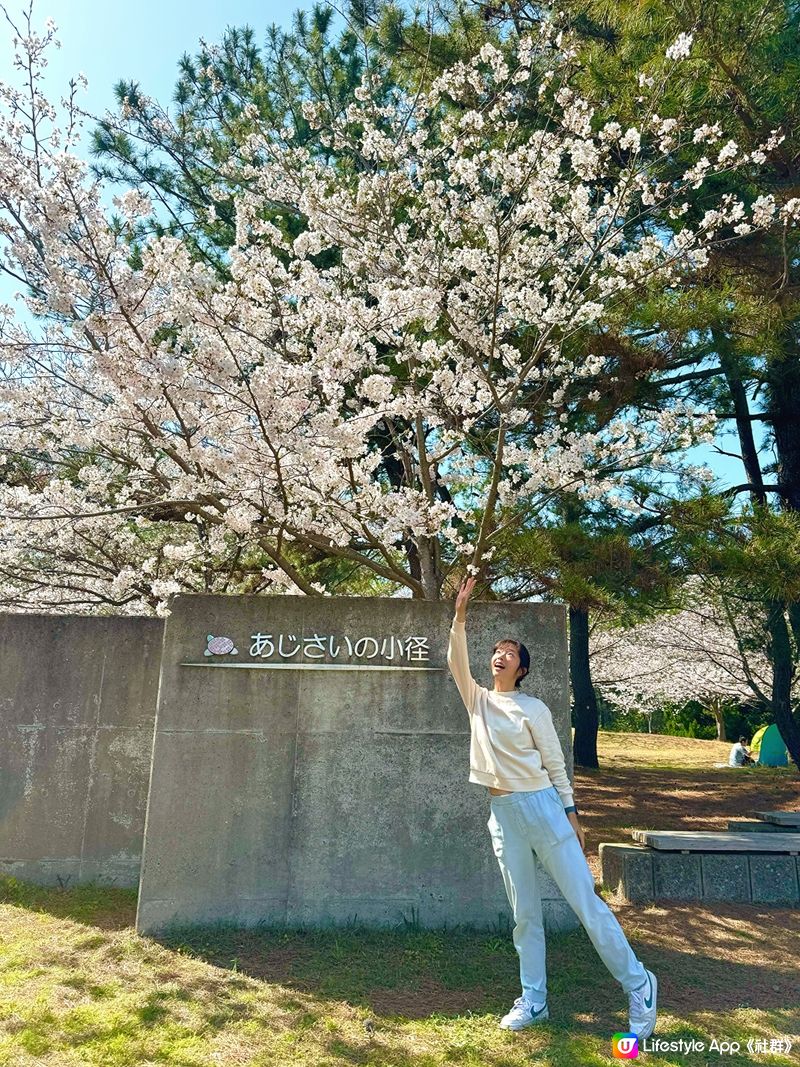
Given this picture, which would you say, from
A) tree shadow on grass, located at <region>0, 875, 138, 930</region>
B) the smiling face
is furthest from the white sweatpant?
tree shadow on grass, located at <region>0, 875, 138, 930</region>

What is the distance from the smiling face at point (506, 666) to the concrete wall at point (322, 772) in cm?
100

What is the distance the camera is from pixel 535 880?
10.2 feet

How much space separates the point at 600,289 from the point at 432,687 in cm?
322

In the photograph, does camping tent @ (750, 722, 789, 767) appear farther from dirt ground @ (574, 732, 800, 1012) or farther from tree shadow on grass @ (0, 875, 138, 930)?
tree shadow on grass @ (0, 875, 138, 930)

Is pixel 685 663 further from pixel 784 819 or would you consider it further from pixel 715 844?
pixel 715 844

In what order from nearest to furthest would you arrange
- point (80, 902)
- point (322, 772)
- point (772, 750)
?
point (322, 772), point (80, 902), point (772, 750)

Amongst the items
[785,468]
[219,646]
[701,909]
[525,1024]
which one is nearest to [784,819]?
[701,909]

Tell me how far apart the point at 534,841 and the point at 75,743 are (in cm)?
333

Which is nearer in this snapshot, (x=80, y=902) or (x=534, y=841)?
(x=534, y=841)

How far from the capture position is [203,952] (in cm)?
374

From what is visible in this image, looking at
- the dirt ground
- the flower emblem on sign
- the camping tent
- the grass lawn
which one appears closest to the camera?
the grass lawn

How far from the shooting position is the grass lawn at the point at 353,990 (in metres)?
2.85

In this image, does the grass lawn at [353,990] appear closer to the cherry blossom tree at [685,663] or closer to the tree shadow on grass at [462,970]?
the tree shadow on grass at [462,970]

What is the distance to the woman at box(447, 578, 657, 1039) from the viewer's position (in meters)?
2.91
